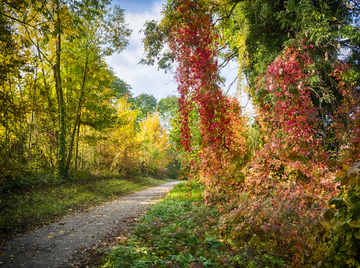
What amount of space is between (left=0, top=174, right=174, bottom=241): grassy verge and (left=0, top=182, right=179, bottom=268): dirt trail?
1.75 ft

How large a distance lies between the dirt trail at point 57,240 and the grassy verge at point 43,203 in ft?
1.75

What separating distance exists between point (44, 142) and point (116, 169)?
6.91m

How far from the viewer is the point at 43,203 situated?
6.96 m

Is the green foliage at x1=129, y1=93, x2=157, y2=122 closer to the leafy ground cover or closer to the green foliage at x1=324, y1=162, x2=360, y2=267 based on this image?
the leafy ground cover

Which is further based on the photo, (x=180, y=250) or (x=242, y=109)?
(x=242, y=109)

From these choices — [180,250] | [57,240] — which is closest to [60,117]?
[57,240]

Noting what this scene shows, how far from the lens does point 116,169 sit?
16109mm

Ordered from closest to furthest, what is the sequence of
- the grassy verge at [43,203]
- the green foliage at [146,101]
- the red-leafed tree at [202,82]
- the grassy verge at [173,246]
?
the grassy verge at [173,246]
the grassy verge at [43,203]
the red-leafed tree at [202,82]
the green foliage at [146,101]

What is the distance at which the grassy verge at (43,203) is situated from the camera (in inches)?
209

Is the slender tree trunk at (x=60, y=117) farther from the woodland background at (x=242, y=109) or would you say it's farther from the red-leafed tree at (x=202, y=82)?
the red-leafed tree at (x=202, y=82)

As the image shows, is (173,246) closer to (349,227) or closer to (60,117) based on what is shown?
(349,227)

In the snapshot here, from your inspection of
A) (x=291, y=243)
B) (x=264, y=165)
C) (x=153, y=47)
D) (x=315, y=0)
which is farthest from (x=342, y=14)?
(x=291, y=243)

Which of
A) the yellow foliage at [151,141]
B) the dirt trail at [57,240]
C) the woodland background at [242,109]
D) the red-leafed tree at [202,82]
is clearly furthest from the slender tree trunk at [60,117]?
the yellow foliage at [151,141]

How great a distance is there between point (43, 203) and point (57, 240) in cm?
320
